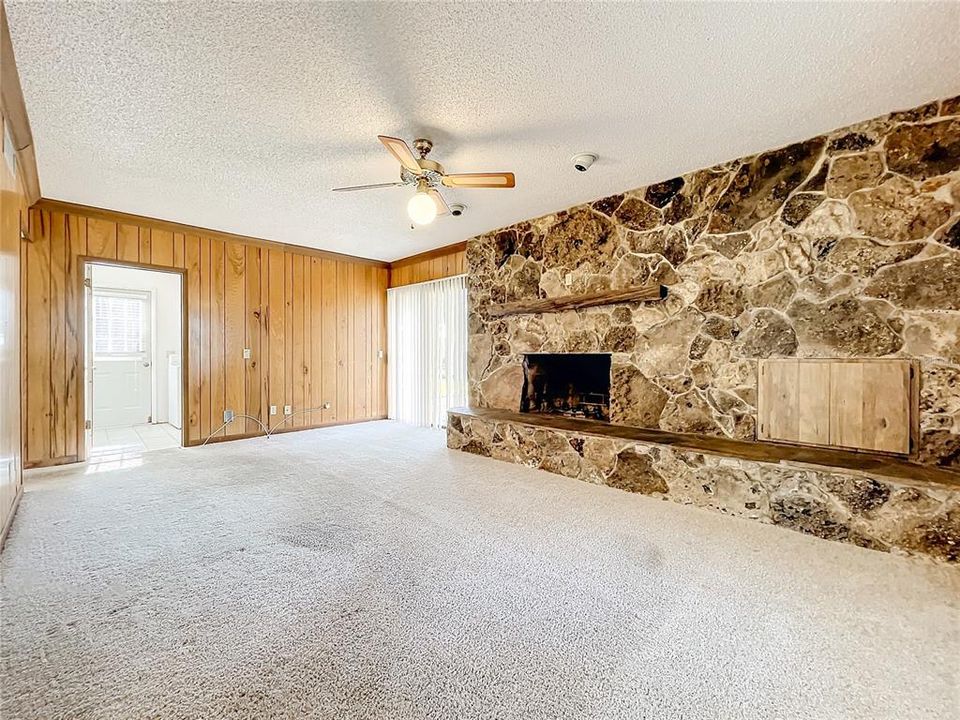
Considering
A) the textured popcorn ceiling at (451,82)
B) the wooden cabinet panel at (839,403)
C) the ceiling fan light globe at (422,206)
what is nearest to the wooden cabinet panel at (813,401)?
the wooden cabinet panel at (839,403)

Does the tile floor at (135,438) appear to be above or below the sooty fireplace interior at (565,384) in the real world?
below

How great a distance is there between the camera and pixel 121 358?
6344mm

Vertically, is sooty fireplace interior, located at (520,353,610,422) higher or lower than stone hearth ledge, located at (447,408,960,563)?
higher

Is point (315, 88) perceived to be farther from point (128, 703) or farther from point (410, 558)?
point (128, 703)

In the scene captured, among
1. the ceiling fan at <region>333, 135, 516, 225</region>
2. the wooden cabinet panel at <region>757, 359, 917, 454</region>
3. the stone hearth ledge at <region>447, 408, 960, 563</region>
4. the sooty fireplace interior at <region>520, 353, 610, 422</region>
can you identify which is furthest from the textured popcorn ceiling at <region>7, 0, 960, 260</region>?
the stone hearth ledge at <region>447, 408, 960, 563</region>

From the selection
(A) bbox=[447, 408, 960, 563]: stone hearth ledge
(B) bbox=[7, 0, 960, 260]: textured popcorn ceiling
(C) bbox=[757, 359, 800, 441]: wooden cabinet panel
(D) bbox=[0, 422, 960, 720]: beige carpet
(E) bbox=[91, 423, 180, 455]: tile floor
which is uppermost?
(B) bbox=[7, 0, 960, 260]: textured popcorn ceiling

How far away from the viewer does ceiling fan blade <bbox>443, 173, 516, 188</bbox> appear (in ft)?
8.77

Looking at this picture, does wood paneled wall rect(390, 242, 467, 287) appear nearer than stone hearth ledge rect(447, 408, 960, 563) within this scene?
No

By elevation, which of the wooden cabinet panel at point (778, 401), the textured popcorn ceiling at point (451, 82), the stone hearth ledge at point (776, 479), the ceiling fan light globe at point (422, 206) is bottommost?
the stone hearth ledge at point (776, 479)

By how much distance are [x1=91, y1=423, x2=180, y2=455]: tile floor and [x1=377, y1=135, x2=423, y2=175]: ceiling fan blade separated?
4368 mm

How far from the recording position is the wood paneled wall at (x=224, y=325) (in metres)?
3.90

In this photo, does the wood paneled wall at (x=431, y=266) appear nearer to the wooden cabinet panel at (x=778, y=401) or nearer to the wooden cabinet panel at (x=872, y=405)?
the wooden cabinet panel at (x=778, y=401)

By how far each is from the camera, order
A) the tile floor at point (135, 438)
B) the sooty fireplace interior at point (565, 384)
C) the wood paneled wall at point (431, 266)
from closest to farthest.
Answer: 1. the sooty fireplace interior at point (565, 384)
2. the tile floor at point (135, 438)
3. the wood paneled wall at point (431, 266)

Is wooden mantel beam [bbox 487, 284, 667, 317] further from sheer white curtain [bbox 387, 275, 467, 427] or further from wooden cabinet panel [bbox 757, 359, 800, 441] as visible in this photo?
wooden cabinet panel [bbox 757, 359, 800, 441]
